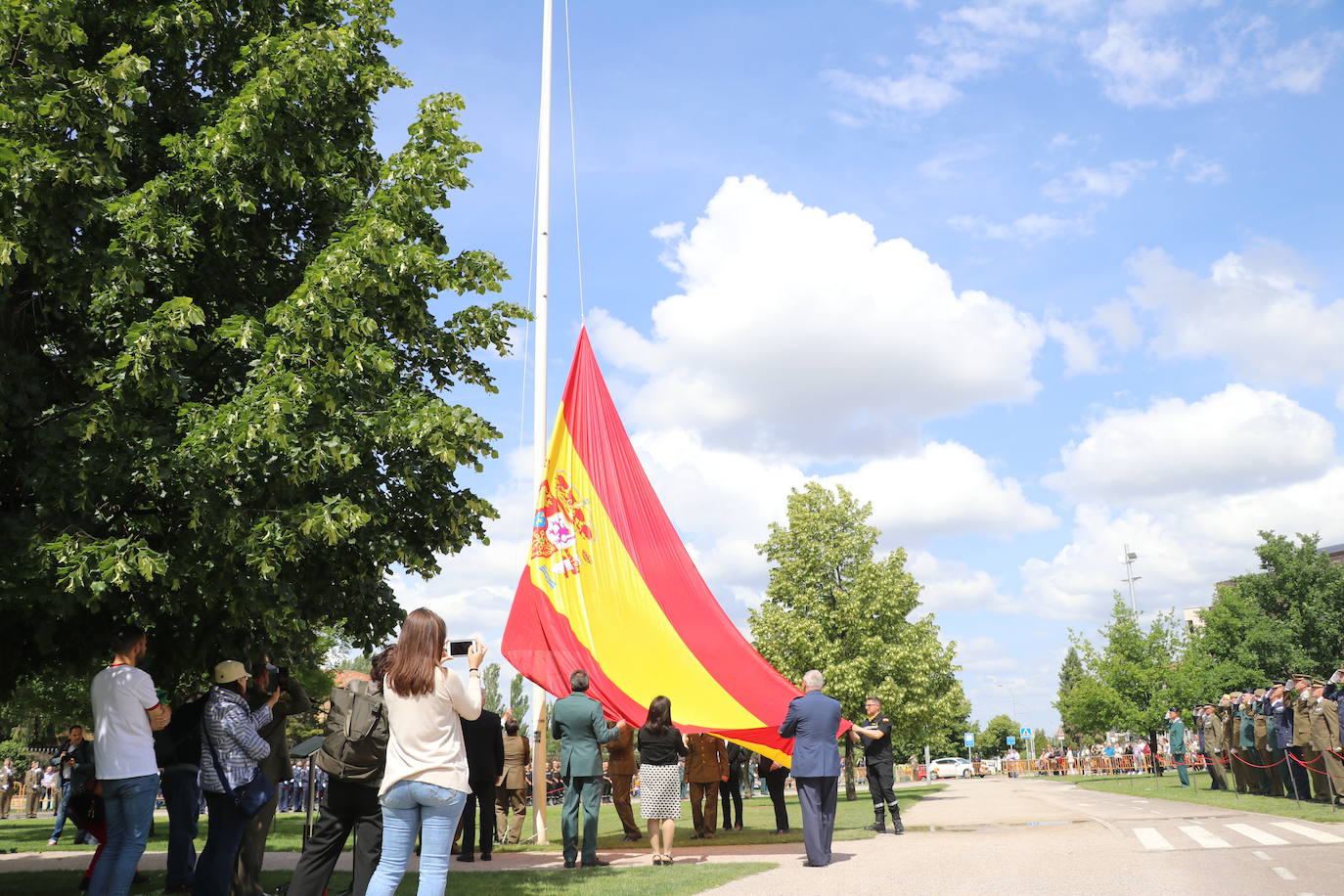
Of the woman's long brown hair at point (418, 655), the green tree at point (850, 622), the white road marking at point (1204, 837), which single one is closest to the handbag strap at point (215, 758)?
the woman's long brown hair at point (418, 655)

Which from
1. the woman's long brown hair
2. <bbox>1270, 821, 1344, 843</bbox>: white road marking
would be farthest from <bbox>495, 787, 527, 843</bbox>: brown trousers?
the woman's long brown hair

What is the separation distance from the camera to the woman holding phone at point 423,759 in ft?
18.4

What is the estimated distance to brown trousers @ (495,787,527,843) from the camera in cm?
1634

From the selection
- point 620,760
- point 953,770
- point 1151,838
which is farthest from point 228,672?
point 953,770

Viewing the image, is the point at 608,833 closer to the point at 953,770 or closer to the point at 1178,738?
the point at 1178,738

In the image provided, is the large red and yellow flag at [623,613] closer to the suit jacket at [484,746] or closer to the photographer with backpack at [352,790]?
the suit jacket at [484,746]

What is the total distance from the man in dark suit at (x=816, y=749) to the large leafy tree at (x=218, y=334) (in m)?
4.04

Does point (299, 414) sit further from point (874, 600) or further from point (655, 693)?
point (874, 600)

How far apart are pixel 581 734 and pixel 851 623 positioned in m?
24.1

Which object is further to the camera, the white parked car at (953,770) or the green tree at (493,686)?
the green tree at (493,686)

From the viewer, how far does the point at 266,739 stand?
28.8 ft

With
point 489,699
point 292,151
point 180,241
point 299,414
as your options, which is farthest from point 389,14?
point 489,699

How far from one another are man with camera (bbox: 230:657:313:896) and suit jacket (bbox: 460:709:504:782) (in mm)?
3237

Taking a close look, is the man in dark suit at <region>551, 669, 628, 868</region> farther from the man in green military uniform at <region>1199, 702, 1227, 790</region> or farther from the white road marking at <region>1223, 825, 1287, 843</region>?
the man in green military uniform at <region>1199, 702, 1227, 790</region>
